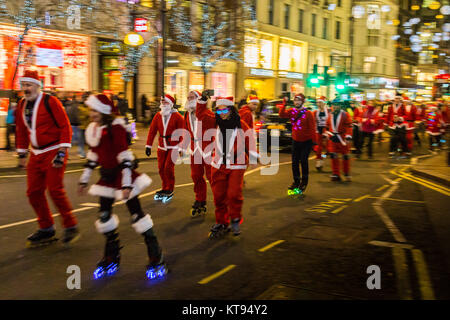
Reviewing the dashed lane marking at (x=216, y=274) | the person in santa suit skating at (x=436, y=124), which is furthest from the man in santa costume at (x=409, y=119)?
the dashed lane marking at (x=216, y=274)

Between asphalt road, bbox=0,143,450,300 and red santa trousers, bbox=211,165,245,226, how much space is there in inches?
14.2

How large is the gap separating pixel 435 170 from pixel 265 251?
339 inches

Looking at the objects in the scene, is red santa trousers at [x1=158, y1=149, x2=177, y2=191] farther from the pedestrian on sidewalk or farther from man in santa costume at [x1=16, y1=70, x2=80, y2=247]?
→ the pedestrian on sidewalk

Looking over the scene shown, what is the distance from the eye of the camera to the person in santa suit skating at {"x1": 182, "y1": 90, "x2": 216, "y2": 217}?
7734 millimetres

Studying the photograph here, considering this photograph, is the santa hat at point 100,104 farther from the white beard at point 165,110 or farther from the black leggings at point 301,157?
the black leggings at point 301,157

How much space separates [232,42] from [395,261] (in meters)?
23.9

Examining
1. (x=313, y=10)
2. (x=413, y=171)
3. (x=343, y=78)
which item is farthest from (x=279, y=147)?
(x=313, y=10)

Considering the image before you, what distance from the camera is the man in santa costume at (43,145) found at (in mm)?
5824

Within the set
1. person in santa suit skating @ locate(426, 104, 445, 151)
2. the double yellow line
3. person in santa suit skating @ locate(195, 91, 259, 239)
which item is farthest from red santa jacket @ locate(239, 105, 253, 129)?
person in santa suit skating @ locate(426, 104, 445, 151)

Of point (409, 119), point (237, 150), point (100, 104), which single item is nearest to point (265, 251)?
point (237, 150)

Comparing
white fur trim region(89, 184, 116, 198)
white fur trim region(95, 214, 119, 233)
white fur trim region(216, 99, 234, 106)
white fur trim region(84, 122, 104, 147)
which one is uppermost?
white fur trim region(216, 99, 234, 106)

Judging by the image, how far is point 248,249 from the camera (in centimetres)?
595

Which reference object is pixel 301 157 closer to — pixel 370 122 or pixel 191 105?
pixel 191 105

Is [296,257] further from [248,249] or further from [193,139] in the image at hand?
[193,139]
